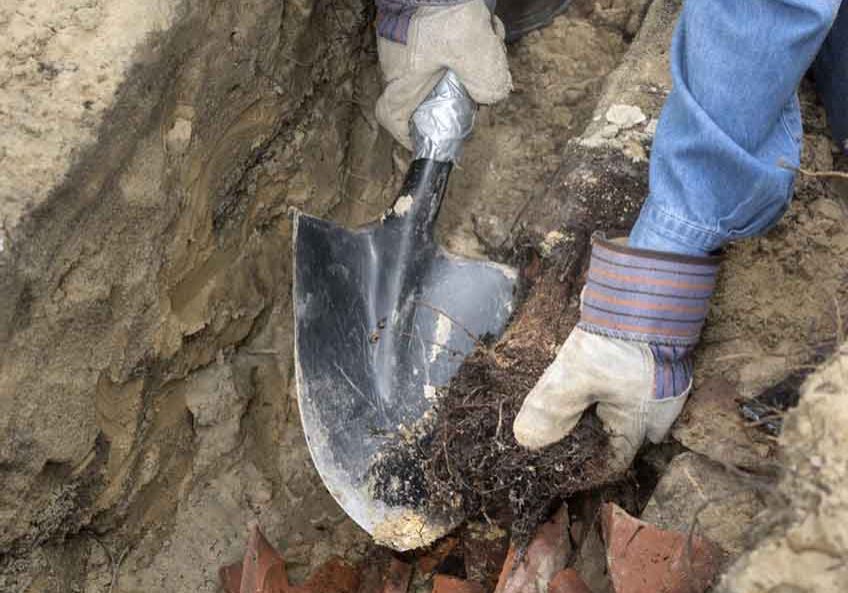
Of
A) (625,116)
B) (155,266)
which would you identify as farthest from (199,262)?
(625,116)

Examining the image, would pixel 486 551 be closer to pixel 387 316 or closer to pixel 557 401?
pixel 557 401

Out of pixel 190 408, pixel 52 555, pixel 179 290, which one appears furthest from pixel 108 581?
pixel 179 290

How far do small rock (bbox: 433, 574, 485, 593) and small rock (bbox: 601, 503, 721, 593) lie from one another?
43cm

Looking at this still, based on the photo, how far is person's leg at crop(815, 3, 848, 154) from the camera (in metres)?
1.91

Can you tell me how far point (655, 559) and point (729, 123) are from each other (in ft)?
2.54

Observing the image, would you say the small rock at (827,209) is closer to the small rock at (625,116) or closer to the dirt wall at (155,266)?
the small rock at (625,116)

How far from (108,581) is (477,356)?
1.13 meters

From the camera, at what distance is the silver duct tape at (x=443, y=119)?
7.53 ft

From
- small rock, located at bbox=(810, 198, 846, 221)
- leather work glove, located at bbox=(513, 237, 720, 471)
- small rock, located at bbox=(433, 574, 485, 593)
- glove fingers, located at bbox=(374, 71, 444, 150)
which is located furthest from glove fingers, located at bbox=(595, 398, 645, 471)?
glove fingers, located at bbox=(374, 71, 444, 150)

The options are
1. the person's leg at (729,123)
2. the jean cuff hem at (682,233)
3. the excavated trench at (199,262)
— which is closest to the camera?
the person's leg at (729,123)

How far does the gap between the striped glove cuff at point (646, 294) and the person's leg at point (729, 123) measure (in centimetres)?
4

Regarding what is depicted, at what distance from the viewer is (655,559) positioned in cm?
159

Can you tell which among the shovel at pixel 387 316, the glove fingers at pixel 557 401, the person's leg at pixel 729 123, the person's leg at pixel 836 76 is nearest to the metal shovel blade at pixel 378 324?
the shovel at pixel 387 316

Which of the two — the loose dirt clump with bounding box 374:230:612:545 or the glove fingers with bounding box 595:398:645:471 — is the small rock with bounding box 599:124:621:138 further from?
the glove fingers with bounding box 595:398:645:471
